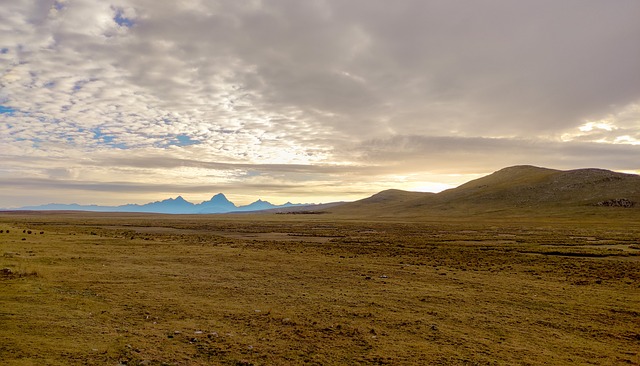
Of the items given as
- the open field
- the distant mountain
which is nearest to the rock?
the distant mountain

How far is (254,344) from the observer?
9.88m

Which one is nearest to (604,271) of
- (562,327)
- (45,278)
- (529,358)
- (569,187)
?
(562,327)

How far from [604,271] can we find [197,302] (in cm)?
2481

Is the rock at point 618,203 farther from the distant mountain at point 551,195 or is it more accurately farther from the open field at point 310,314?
the open field at point 310,314

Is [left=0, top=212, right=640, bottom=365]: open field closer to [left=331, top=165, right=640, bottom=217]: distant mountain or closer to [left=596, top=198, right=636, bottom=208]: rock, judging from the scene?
[left=596, top=198, right=636, bottom=208]: rock

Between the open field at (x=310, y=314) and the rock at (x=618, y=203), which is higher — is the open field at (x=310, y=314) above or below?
below

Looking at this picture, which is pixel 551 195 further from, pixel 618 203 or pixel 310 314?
pixel 310 314

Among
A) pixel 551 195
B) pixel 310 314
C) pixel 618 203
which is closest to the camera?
pixel 310 314

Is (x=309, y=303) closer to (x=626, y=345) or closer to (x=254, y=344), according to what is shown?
(x=254, y=344)

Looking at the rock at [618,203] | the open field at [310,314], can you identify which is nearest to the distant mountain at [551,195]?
the rock at [618,203]

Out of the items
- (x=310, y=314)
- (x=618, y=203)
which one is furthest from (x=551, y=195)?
(x=310, y=314)

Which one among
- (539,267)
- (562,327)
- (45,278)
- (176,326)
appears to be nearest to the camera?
(176,326)

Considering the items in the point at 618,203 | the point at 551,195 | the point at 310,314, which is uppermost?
the point at 551,195

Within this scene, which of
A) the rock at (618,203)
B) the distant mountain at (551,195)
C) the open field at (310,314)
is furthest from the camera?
the distant mountain at (551,195)
